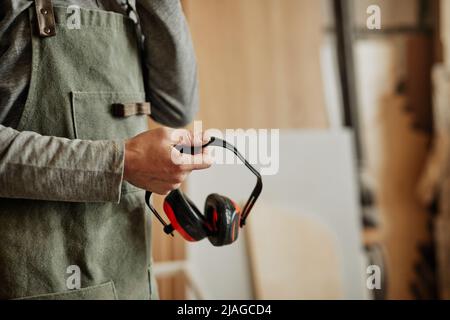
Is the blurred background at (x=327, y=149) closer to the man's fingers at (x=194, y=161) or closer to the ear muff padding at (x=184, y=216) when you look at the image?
the ear muff padding at (x=184, y=216)

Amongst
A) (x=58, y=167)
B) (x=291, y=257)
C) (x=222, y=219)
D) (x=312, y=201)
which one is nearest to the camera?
(x=58, y=167)

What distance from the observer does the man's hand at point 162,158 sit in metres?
0.55

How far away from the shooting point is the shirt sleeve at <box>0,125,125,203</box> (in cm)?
54

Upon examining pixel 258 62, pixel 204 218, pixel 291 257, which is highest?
pixel 258 62

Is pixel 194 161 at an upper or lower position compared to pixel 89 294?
upper

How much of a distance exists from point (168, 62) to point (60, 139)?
8.1 inches

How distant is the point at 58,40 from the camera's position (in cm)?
60

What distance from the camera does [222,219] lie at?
0.65 metres

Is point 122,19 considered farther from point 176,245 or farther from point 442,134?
point 442,134

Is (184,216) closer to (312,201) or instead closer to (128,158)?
(128,158)

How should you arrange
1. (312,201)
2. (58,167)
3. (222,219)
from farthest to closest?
(312,201)
(222,219)
(58,167)

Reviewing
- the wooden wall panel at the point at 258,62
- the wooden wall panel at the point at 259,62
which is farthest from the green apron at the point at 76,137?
the wooden wall panel at the point at 259,62

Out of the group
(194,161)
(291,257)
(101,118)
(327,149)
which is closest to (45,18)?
(101,118)

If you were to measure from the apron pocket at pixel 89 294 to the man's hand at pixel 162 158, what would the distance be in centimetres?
18
